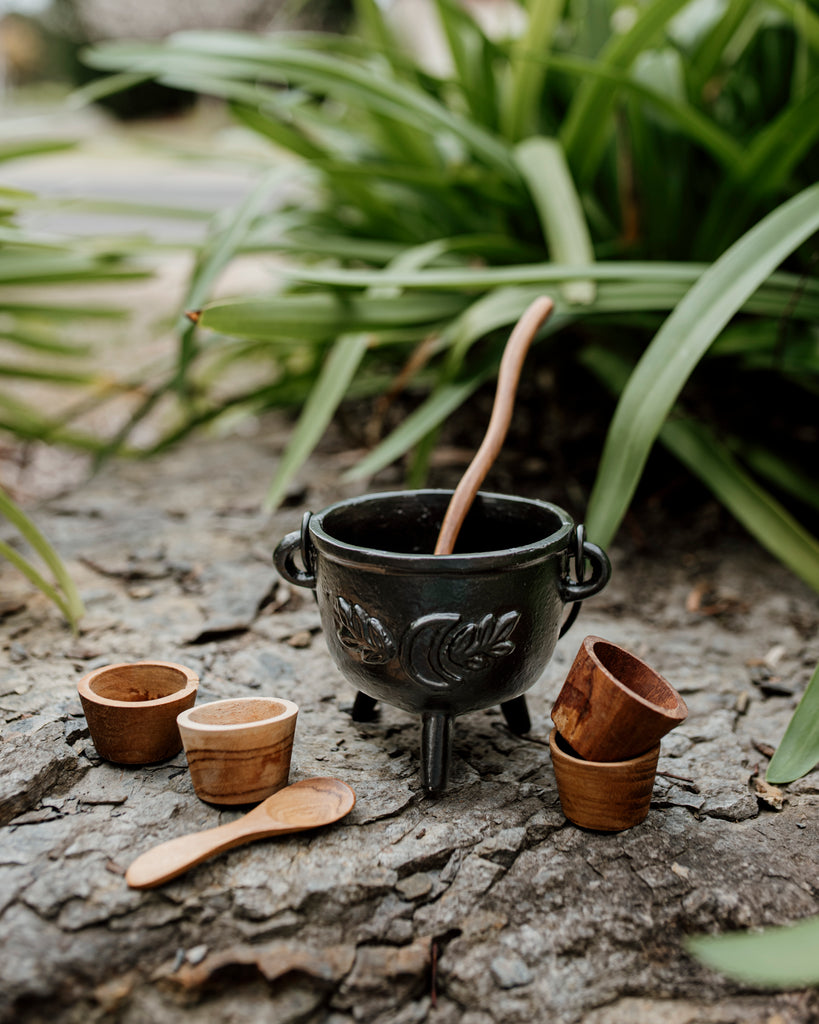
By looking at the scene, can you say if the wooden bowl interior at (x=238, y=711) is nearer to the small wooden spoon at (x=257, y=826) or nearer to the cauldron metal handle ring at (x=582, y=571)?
the small wooden spoon at (x=257, y=826)

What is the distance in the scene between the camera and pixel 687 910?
60cm

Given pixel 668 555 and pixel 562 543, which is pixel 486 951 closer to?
pixel 562 543

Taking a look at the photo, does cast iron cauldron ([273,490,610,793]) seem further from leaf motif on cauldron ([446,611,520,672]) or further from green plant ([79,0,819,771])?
green plant ([79,0,819,771])

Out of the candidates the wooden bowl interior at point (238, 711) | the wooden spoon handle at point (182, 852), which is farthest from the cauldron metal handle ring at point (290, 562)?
the wooden spoon handle at point (182, 852)

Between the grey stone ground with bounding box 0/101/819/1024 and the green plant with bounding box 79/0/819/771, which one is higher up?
the green plant with bounding box 79/0/819/771

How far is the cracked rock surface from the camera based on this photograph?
536 millimetres

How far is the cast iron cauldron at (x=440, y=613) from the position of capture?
24.9 inches

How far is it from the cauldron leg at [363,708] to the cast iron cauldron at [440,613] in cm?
10

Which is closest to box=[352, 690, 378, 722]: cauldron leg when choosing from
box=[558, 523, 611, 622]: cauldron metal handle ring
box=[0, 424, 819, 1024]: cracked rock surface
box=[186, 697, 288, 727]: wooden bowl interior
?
box=[0, 424, 819, 1024]: cracked rock surface

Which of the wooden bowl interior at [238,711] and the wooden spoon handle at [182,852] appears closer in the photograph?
the wooden spoon handle at [182,852]

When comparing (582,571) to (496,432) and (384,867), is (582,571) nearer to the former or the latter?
(496,432)

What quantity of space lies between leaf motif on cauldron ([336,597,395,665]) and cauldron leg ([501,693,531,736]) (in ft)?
0.62

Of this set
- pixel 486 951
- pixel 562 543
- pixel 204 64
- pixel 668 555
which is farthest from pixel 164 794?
pixel 204 64

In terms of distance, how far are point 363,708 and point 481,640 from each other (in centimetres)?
23
